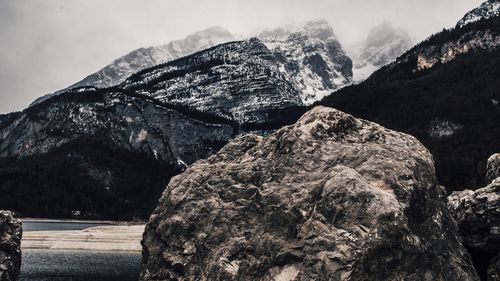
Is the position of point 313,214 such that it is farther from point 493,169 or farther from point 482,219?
point 493,169

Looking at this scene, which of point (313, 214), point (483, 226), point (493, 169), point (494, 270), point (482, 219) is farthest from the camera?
point (493, 169)

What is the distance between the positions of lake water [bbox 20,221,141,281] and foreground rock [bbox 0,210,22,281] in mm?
48410

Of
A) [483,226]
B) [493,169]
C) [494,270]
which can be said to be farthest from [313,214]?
[493,169]

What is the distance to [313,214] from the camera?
16.1 metres

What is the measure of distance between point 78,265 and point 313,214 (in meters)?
106

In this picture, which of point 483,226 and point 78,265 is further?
point 78,265

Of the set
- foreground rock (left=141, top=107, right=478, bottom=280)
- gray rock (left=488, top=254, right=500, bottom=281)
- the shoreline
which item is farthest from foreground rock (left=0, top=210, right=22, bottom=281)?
the shoreline

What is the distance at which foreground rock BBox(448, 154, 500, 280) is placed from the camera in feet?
81.0

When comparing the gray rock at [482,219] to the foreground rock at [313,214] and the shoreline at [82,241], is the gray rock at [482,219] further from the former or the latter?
the shoreline at [82,241]

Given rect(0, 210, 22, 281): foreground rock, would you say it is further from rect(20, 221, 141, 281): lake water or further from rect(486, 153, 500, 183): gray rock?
rect(20, 221, 141, 281): lake water

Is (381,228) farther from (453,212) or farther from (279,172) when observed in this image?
(453,212)

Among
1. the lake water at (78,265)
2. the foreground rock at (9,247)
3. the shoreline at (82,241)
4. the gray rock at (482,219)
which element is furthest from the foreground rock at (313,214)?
the shoreline at (82,241)

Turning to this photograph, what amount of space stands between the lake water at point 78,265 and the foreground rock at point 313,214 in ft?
244

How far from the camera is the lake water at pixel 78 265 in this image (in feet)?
306
